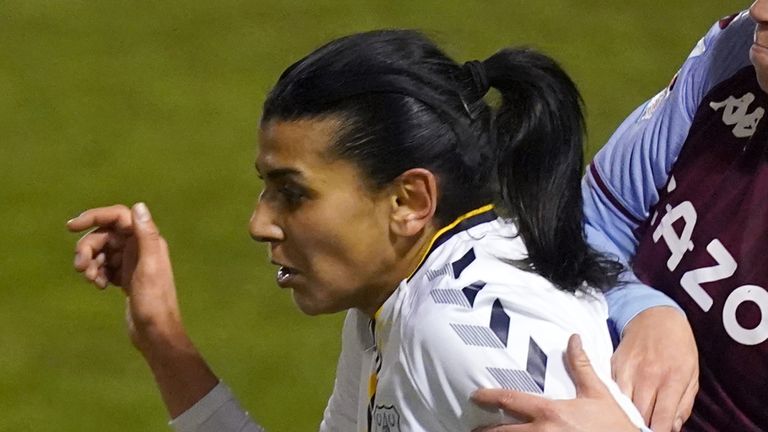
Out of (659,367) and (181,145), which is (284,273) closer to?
(659,367)

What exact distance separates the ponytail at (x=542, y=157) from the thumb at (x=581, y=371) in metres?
0.15

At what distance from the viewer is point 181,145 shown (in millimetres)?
3281

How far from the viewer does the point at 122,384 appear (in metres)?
2.54

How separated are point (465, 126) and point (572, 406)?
0.34 meters

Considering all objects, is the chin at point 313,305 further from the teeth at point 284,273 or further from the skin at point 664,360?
the skin at point 664,360

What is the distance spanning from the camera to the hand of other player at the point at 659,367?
1.26 metres

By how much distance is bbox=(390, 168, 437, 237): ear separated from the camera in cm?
130

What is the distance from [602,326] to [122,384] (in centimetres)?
149

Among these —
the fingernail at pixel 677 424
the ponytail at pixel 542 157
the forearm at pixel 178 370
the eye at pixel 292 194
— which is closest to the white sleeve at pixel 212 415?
the forearm at pixel 178 370

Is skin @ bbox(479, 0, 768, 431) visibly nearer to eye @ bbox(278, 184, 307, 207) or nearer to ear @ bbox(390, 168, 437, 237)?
ear @ bbox(390, 168, 437, 237)

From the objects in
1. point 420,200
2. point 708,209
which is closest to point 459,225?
point 420,200

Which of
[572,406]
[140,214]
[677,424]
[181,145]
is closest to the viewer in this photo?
[572,406]

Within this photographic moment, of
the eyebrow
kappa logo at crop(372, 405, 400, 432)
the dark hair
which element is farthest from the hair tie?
kappa logo at crop(372, 405, 400, 432)

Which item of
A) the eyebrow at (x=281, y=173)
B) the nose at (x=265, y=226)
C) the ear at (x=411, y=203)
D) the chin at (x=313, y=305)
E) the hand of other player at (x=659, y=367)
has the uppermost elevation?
the eyebrow at (x=281, y=173)
